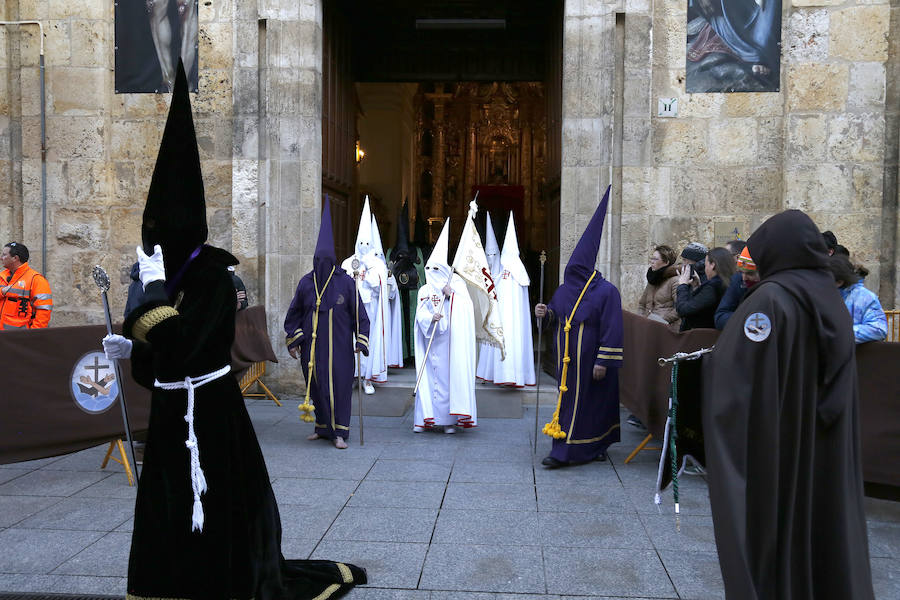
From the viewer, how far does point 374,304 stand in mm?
10414

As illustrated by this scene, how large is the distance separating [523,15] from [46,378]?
9017 mm

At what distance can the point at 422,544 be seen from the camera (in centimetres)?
466

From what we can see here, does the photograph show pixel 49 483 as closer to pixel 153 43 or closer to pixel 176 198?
pixel 176 198

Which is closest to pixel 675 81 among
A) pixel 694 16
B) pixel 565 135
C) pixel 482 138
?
pixel 694 16

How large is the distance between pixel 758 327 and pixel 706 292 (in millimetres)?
3697

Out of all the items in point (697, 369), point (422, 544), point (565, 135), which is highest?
point (565, 135)

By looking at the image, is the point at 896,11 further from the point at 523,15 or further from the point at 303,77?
the point at 303,77

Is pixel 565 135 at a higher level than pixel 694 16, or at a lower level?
lower

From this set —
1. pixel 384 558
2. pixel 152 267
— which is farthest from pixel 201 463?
pixel 384 558

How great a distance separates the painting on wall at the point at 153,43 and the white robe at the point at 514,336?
4.74m

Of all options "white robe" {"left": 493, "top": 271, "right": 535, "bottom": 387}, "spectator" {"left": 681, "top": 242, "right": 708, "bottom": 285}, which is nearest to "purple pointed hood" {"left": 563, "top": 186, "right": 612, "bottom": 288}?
"spectator" {"left": 681, "top": 242, "right": 708, "bottom": 285}

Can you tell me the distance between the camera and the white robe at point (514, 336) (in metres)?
10.0

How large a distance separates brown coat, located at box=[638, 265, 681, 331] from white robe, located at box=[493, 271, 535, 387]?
2.44m

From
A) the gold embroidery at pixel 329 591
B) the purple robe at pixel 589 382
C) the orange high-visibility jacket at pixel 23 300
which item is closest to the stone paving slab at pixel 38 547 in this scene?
the gold embroidery at pixel 329 591
